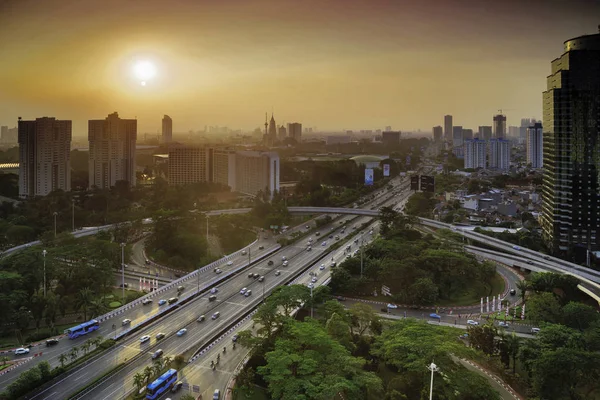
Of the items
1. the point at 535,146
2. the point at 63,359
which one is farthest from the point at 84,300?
the point at 535,146

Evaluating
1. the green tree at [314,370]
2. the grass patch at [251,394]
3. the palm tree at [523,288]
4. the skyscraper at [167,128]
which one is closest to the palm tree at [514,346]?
the green tree at [314,370]

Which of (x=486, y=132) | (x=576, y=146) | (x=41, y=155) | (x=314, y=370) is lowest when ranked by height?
(x=314, y=370)

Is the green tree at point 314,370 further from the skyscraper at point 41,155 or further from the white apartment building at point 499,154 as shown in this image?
the white apartment building at point 499,154

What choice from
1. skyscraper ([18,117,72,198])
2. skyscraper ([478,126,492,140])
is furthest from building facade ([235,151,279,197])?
skyscraper ([478,126,492,140])

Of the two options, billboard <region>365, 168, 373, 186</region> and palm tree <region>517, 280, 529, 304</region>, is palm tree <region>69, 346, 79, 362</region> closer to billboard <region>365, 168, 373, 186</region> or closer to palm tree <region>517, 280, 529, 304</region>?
palm tree <region>517, 280, 529, 304</region>

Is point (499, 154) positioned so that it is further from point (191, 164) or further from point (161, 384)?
point (161, 384)

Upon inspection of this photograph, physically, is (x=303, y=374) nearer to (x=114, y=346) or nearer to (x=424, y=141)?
(x=114, y=346)

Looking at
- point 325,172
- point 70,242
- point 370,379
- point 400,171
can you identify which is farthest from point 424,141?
point 370,379

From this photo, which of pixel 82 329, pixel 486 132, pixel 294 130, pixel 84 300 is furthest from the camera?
pixel 294 130
